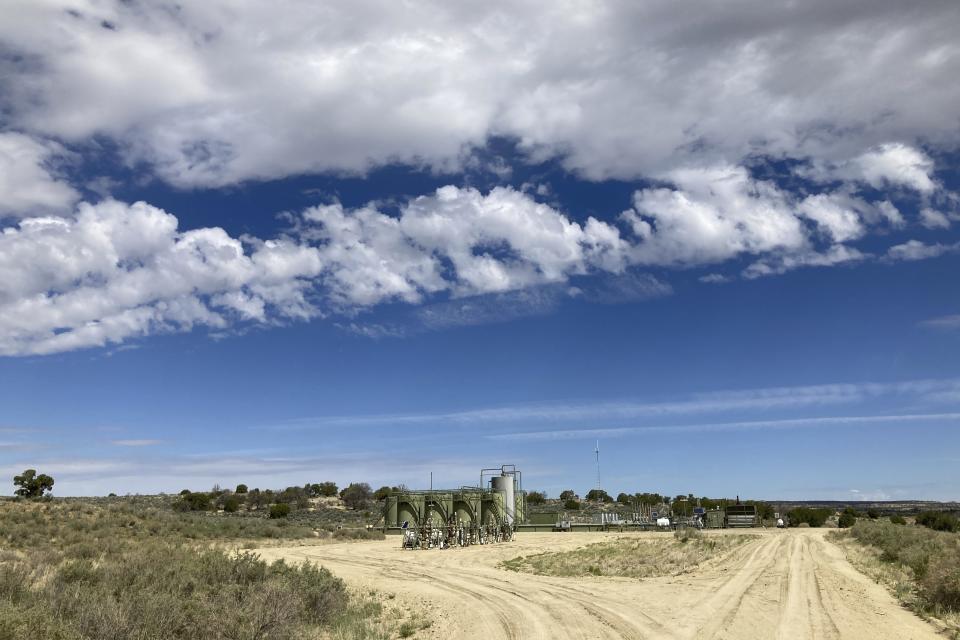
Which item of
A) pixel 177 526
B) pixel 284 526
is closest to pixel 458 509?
pixel 284 526

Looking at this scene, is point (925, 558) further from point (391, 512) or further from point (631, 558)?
point (391, 512)

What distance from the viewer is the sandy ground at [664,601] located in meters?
14.9

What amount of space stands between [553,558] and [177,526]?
24.7 m

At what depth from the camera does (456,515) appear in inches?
2112

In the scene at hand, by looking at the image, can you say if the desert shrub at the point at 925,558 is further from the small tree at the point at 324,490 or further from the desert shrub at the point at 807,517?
the small tree at the point at 324,490

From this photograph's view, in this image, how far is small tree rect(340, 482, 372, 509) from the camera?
3950 inches

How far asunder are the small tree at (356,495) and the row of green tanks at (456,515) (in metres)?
42.8

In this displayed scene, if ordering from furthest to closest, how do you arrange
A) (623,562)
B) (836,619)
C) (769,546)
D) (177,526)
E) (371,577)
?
(177,526) < (769,546) < (623,562) < (371,577) < (836,619)

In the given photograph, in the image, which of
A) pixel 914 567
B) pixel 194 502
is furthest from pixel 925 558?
pixel 194 502

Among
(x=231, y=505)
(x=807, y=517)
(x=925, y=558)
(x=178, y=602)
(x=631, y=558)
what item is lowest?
(x=807, y=517)

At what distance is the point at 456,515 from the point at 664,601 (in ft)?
120

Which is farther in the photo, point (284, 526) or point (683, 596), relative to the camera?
point (284, 526)

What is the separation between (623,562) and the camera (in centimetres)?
3134

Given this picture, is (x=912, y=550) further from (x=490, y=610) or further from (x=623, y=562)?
(x=490, y=610)
